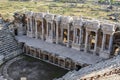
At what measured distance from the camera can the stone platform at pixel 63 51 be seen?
29.4m

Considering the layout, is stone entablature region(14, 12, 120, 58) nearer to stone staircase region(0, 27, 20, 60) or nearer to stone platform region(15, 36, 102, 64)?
stone platform region(15, 36, 102, 64)

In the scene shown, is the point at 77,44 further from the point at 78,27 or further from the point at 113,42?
the point at 113,42

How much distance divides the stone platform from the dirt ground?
7.55 ft

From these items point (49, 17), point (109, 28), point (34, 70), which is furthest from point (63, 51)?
point (109, 28)

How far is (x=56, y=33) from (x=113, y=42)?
9.80 metres

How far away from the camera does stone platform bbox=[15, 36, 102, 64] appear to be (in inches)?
1157

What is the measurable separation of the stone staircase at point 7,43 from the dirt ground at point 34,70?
2341 mm

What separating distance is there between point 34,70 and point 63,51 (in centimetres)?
541

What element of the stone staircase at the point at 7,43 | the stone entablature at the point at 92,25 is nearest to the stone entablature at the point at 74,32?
the stone entablature at the point at 92,25

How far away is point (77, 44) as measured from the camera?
1283 inches

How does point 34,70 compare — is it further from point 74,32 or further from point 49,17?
point 49,17

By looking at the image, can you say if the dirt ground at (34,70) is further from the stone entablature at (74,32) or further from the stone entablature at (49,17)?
the stone entablature at (49,17)

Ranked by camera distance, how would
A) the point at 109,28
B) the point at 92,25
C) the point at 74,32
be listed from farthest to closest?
1. the point at 74,32
2. the point at 92,25
3. the point at 109,28

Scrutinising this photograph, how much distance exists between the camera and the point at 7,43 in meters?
34.6
